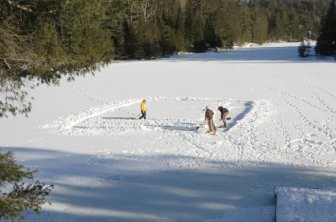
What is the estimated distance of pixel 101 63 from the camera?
7.90 metres

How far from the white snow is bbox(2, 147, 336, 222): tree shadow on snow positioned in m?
0.50

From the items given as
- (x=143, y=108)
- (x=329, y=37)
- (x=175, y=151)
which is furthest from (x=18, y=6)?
(x=329, y=37)

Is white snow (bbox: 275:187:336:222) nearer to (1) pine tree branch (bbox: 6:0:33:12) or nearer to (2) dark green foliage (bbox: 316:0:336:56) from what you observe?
(1) pine tree branch (bbox: 6:0:33:12)

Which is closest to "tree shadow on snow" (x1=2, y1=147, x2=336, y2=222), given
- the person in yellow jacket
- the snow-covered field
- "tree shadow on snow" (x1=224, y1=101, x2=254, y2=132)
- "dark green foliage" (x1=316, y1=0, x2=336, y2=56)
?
the snow-covered field

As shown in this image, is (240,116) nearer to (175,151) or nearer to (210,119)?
(210,119)

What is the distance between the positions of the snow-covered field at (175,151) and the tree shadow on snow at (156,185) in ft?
0.10

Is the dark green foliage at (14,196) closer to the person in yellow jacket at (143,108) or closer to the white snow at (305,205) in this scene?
the white snow at (305,205)

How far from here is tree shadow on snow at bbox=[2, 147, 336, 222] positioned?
10.9m

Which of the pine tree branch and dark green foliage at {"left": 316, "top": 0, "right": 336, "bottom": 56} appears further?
dark green foliage at {"left": 316, "top": 0, "right": 336, "bottom": 56}

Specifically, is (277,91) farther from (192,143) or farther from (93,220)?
(93,220)

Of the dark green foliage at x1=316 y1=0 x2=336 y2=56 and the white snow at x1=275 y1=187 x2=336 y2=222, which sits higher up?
the dark green foliage at x1=316 y1=0 x2=336 y2=56

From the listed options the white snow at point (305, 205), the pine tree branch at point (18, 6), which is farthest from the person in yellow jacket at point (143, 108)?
the pine tree branch at point (18, 6)

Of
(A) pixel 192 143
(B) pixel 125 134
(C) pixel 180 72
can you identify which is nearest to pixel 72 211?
(A) pixel 192 143

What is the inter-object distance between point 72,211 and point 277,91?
74.9 feet
